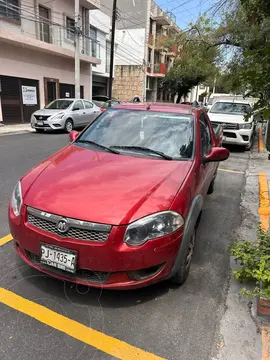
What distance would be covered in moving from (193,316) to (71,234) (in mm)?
1218

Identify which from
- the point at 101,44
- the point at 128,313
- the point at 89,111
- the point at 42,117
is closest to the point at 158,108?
the point at 128,313

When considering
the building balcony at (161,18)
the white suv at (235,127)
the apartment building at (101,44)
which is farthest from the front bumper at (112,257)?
the building balcony at (161,18)

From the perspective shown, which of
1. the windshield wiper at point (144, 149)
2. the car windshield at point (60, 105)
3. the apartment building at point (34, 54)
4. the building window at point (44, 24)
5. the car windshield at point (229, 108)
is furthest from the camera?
the building window at point (44, 24)

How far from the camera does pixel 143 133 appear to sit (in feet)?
10.9

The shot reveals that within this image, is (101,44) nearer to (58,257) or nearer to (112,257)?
(58,257)

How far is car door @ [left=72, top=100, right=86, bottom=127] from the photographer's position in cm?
1298

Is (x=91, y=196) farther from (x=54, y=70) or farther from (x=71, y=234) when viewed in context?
(x=54, y=70)

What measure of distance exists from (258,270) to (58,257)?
1.71 meters

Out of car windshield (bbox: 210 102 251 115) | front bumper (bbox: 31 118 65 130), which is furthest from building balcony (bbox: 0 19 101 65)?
car windshield (bbox: 210 102 251 115)

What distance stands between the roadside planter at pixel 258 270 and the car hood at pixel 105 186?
0.96 m

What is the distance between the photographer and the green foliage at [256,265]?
230cm

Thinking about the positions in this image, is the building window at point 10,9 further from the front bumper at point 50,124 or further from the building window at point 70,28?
the front bumper at point 50,124

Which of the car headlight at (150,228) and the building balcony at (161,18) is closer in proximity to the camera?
the car headlight at (150,228)

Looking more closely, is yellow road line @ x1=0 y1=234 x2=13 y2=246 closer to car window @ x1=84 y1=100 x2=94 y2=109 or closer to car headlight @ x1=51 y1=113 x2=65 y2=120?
car headlight @ x1=51 y1=113 x2=65 y2=120
